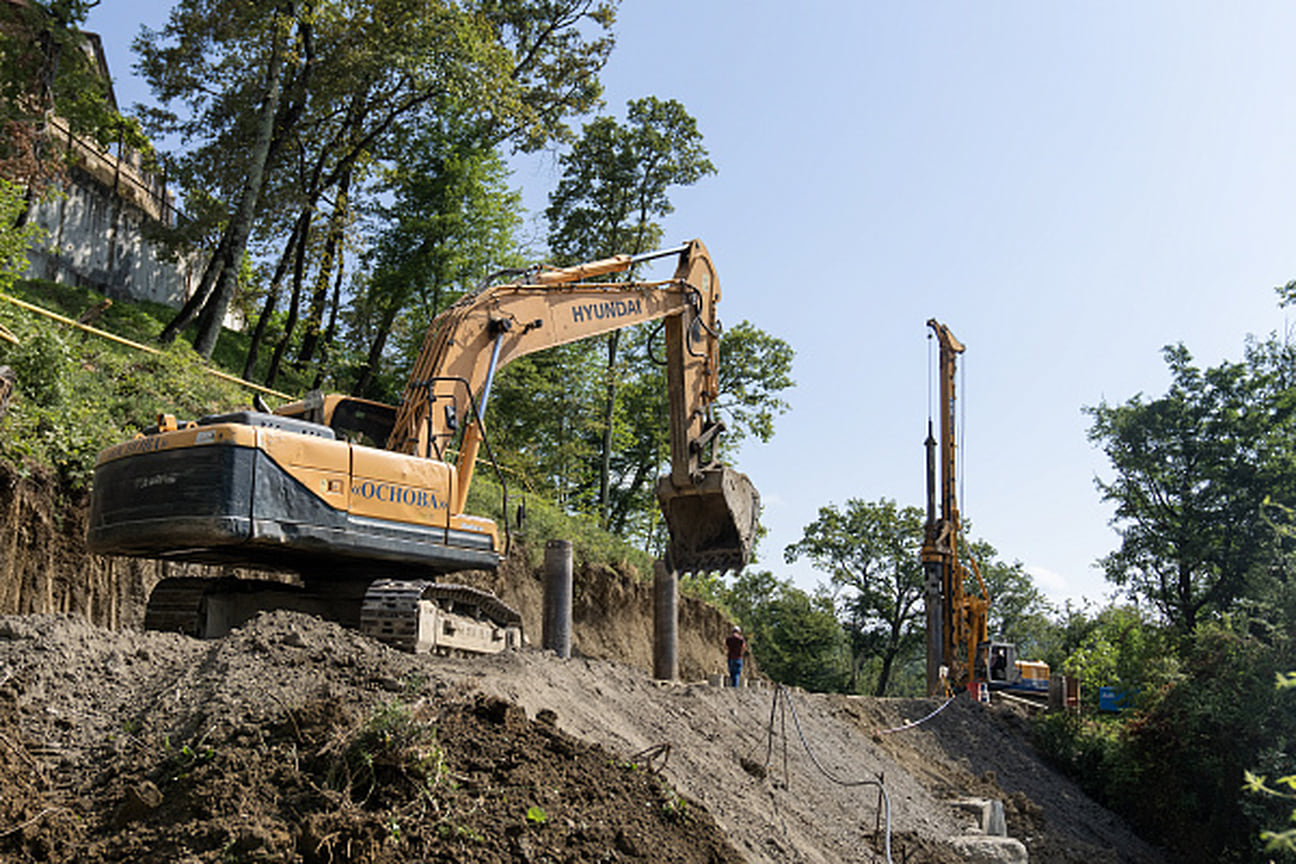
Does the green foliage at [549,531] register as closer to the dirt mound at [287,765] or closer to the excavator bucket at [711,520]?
the excavator bucket at [711,520]

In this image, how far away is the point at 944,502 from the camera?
23.4 metres

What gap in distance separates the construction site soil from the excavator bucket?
1.48 meters

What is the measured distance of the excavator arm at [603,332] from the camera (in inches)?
413

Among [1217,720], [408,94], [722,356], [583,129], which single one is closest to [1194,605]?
[1217,720]

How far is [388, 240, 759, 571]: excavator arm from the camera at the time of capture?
10484 mm

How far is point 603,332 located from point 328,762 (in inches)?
283

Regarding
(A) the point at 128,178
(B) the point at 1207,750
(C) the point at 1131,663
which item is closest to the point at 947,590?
(C) the point at 1131,663

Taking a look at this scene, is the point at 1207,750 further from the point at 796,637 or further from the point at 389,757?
the point at 796,637

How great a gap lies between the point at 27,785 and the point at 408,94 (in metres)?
22.4

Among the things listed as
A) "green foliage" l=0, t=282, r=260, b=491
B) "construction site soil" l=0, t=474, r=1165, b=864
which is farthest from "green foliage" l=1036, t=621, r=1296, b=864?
"green foliage" l=0, t=282, r=260, b=491

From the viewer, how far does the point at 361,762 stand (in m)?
6.18

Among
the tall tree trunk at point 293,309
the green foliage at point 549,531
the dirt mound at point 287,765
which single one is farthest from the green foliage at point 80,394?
the tall tree trunk at point 293,309

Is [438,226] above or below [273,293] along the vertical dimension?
above

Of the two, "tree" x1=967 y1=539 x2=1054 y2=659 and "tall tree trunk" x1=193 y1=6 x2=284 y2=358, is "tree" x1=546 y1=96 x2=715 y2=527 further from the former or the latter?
"tree" x1=967 y1=539 x2=1054 y2=659
